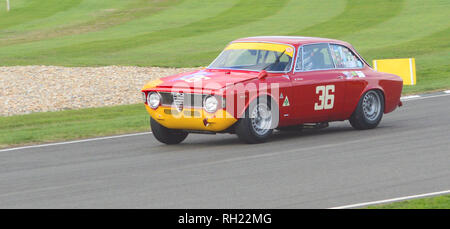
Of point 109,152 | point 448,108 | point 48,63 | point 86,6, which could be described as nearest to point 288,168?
point 109,152

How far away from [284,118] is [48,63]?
53.8ft

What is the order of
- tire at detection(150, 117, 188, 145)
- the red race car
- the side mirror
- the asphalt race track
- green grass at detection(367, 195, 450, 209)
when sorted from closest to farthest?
green grass at detection(367, 195, 450, 209), the asphalt race track, the red race car, the side mirror, tire at detection(150, 117, 188, 145)

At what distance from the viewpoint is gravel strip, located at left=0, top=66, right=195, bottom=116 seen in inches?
788

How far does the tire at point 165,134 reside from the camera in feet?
44.3

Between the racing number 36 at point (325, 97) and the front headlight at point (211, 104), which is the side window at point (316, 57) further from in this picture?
the front headlight at point (211, 104)

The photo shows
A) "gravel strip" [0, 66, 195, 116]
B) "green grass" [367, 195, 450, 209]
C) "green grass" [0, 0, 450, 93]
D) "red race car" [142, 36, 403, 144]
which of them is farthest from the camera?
"green grass" [0, 0, 450, 93]

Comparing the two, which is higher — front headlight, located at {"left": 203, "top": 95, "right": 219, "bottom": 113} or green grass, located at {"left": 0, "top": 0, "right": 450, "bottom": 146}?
front headlight, located at {"left": 203, "top": 95, "right": 219, "bottom": 113}

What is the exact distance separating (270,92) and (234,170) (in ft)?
7.53

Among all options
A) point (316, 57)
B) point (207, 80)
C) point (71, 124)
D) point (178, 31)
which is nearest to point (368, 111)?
point (316, 57)

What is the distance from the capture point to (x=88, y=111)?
18.7 meters

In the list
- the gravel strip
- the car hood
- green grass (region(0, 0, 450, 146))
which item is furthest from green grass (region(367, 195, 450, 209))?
the gravel strip

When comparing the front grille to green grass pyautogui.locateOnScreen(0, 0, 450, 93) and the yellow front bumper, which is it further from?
green grass pyautogui.locateOnScreen(0, 0, 450, 93)

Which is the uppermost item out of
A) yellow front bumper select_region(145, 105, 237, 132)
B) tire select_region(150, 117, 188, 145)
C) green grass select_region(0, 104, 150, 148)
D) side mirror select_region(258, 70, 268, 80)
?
side mirror select_region(258, 70, 268, 80)
